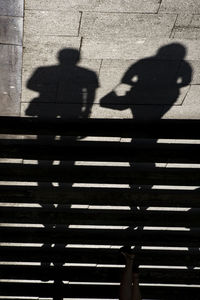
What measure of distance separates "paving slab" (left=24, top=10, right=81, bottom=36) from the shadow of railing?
1532 mm

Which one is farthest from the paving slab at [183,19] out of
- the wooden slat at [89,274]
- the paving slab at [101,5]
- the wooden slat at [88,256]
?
the wooden slat at [89,274]

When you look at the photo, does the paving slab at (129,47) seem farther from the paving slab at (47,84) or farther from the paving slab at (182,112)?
the paving slab at (182,112)

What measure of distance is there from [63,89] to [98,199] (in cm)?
187

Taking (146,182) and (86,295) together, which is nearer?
(146,182)

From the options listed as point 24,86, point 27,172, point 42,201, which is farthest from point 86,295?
point 24,86

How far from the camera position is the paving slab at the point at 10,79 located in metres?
4.77

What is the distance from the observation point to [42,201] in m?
4.14

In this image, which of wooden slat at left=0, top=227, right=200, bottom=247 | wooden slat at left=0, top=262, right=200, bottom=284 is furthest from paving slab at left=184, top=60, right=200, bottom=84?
wooden slat at left=0, top=262, right=200, bottom=284

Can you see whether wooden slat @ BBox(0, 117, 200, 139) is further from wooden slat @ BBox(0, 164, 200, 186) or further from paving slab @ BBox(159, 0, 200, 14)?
paving slab @ BBox(159, 0, 200, 14)

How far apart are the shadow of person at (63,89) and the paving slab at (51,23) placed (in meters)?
0.27

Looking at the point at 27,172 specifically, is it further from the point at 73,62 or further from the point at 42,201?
the point at 73,62

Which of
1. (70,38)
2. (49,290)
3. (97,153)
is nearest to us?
(97,153)

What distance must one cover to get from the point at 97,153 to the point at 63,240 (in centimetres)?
170

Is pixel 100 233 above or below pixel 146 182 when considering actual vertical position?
below
